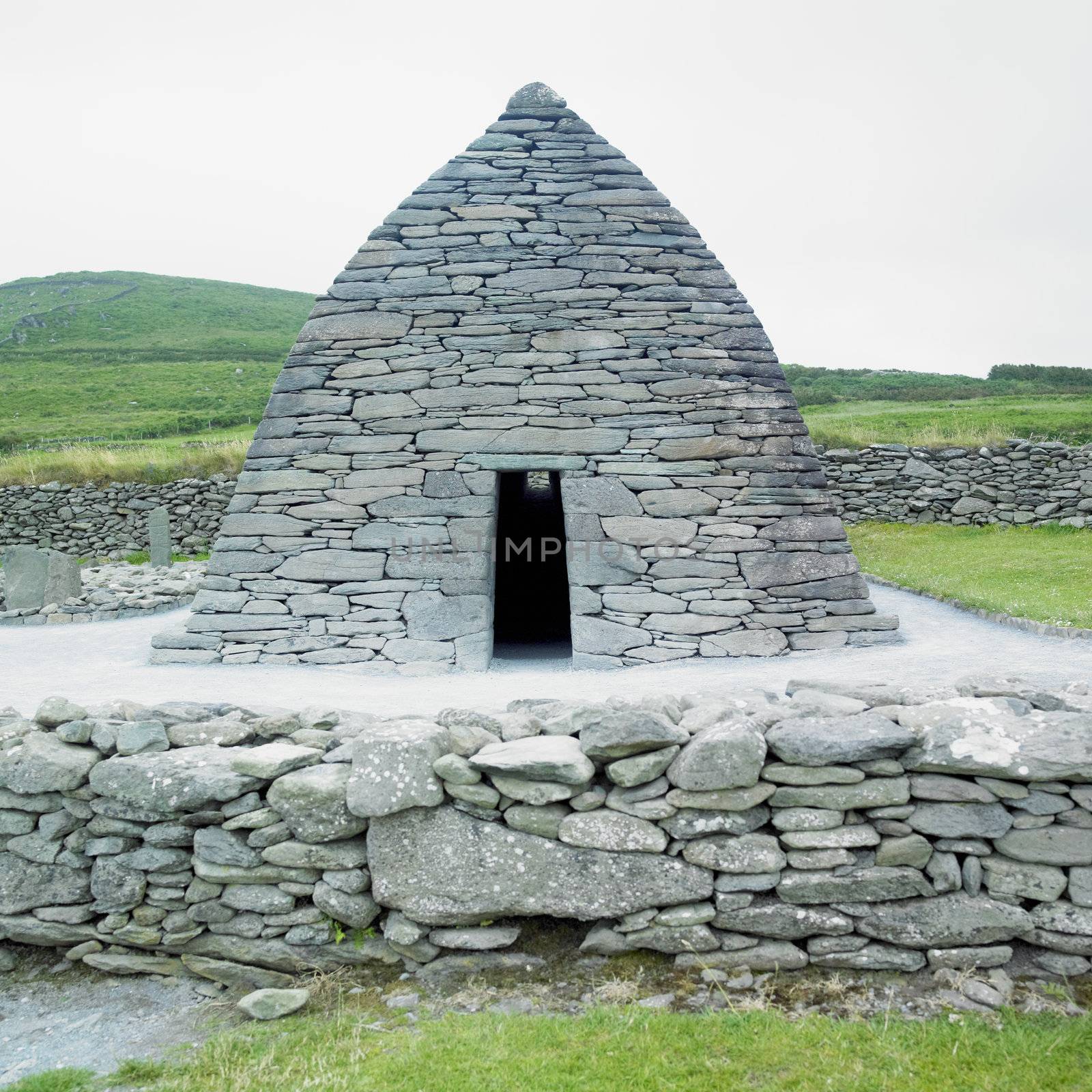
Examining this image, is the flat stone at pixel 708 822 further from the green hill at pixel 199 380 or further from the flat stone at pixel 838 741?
the green hill at pixel 199 380

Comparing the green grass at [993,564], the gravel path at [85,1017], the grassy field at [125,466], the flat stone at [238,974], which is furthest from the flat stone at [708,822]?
the grassy field at [125,466]

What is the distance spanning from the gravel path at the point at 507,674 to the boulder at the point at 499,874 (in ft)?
6.77

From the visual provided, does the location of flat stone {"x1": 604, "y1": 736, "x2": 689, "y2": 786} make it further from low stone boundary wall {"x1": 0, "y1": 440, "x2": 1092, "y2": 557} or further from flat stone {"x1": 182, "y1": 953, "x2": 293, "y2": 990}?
low stone boundary wall {"x1": 0, "y1": 440, "x2": 1092, "y2": 557}

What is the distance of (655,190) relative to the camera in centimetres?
929

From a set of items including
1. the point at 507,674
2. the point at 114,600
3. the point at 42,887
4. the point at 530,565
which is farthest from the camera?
the point at 530,565

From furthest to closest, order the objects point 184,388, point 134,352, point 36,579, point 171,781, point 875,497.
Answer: point 134,352, point 184,388, point 875,497, point 36,579, point 171,781

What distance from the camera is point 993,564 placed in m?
13.8

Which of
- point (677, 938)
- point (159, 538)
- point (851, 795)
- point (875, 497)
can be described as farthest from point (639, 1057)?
point (875, 497)

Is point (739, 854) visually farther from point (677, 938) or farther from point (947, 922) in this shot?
point (947, 922)

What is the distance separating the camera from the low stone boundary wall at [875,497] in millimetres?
18469

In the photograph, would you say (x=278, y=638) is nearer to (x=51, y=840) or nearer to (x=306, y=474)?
(x=306, y=474)

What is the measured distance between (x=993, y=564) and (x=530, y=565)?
7366 mm

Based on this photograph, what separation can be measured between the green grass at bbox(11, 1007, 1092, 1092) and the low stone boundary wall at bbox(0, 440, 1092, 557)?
663 inches

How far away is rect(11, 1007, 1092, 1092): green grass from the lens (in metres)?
3.22
